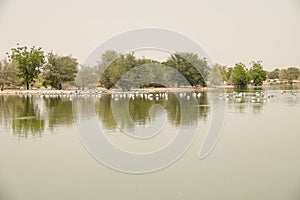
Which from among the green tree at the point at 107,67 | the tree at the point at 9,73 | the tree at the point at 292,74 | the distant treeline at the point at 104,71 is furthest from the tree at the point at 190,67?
the tree at the point at 292,74

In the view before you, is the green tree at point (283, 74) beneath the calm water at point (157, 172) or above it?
above

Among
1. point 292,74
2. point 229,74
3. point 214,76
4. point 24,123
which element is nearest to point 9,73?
point 214,76

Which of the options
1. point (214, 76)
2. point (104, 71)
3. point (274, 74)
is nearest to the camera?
point (104, 71)

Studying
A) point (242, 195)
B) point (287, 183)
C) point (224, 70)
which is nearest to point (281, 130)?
point (287, 183)

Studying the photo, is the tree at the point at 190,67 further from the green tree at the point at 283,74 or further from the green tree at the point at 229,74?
the green tree at the point at 283,74

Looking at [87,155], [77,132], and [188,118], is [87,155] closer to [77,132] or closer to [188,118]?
[77,132]

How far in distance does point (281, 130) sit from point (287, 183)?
13.0 feet

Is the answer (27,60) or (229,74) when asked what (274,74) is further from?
(27,60)

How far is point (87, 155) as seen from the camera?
279 inches

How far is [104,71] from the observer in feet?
92.4

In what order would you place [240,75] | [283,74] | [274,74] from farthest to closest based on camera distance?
[274,74] < [283,74] < [240,75]

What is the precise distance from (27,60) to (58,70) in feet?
7.26

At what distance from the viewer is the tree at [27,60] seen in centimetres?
2873

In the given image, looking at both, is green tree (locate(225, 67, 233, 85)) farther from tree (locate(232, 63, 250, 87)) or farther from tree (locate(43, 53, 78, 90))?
tree (locate(43, 53, 78, 90))
